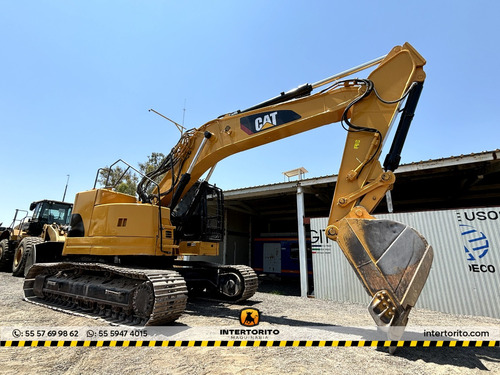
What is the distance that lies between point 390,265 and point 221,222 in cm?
431

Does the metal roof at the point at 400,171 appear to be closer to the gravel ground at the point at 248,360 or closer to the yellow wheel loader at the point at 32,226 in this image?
the gravel ground at the point at 248,360

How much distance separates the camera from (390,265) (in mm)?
3779

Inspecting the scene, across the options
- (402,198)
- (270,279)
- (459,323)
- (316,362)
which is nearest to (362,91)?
(316,362)

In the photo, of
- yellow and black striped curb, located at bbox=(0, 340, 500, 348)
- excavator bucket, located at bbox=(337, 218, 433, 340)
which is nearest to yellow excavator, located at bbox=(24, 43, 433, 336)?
excavator bucket, located at bbox=(337, 218, 433, 340)

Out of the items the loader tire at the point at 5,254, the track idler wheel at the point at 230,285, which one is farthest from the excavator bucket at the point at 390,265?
the loader tire at the point at 5,254

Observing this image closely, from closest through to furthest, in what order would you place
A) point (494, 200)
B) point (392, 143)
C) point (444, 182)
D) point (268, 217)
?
point (392, 143) → point (444, 182) → point (494, 200) → point (268, 217)

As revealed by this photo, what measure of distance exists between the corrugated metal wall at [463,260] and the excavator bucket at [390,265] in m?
5.25

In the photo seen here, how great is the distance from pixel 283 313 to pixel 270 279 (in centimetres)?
1019

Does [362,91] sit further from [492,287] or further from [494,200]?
[494,200]

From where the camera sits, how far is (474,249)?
756cm

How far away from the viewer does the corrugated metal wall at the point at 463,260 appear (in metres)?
7.31

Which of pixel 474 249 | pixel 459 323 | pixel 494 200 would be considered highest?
pixel 494 200

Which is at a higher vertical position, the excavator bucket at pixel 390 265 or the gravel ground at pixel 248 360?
the excavator bucket at pixel 390 265

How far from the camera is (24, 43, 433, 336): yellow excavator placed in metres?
3.89
